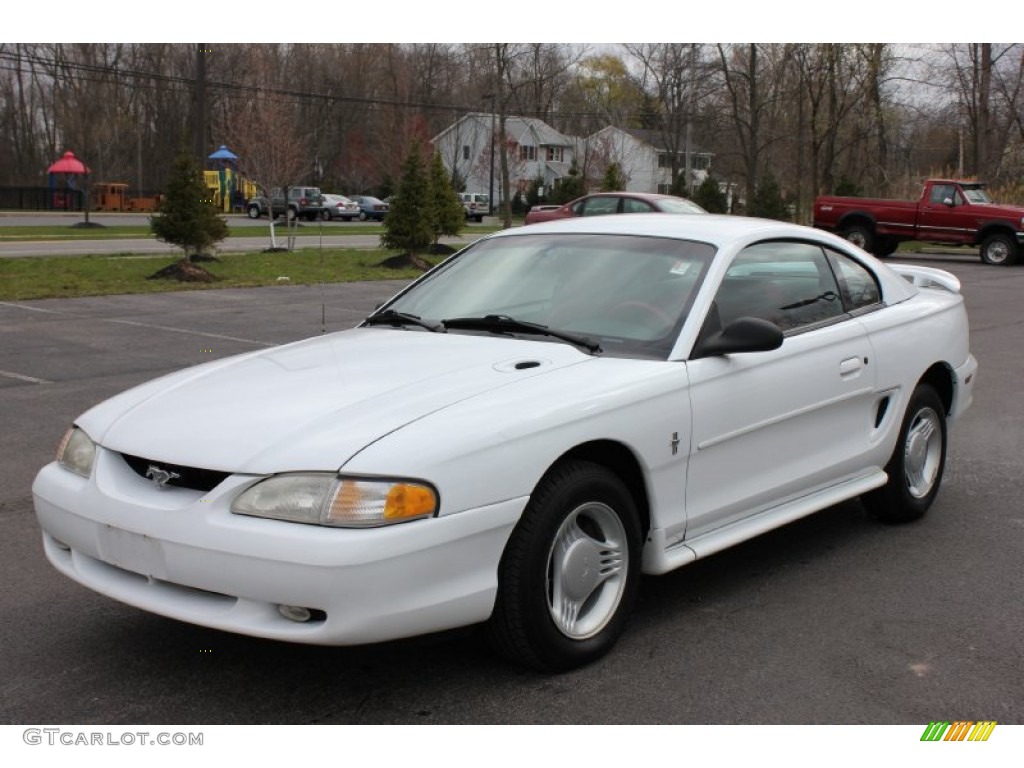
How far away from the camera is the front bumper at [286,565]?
10.6ft

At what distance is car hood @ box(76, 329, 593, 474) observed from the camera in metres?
3.46

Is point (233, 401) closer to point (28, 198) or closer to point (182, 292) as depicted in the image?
point (182, 292)

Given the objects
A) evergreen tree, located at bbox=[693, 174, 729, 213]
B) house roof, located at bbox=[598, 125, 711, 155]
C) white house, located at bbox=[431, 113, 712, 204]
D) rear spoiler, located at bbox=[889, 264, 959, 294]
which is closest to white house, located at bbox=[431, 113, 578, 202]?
white house, located at bbox=[431, 113, 712, 204]

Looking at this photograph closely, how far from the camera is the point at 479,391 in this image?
376 centimetres

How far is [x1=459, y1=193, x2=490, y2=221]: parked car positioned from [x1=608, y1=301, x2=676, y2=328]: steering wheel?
57476 millimetres

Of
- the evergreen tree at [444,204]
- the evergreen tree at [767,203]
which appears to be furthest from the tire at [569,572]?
the evergreen tree at [767,203]

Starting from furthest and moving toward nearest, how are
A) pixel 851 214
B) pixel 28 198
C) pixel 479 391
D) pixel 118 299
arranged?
1. pixel 28 198
2. pixel 851 214
3. pixel 118 299
4. pixel 479 391

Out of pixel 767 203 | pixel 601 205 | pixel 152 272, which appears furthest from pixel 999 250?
pixel 152 272

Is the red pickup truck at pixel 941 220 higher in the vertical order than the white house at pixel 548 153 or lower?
lower

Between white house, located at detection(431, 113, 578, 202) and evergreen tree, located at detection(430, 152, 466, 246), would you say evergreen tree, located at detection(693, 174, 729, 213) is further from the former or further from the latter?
white house, located at detection(431, 113, 578, 202)

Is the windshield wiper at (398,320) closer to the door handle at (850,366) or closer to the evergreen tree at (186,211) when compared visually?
the door handle at (850,366)
